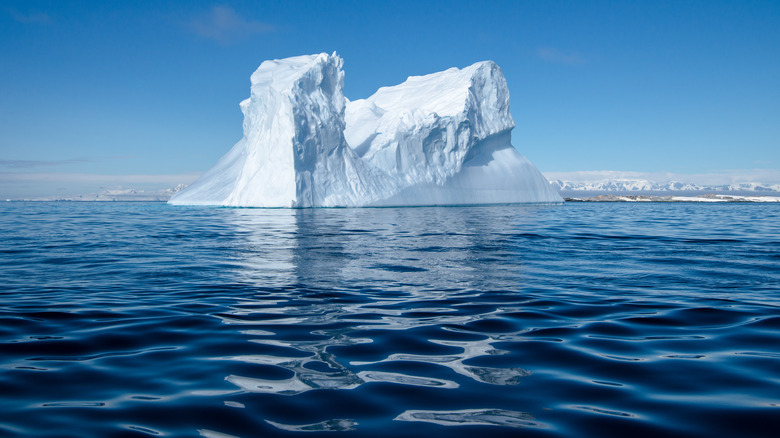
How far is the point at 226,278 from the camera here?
24.6ft

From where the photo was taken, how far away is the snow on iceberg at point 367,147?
34.1m

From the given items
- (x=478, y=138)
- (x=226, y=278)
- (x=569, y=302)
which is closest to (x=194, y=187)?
(x=478, y=138)

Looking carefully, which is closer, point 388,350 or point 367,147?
point 388,350

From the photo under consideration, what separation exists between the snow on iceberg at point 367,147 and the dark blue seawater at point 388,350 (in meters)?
26.0

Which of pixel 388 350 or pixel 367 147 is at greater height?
pixel 367 147

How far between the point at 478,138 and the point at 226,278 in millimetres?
38054

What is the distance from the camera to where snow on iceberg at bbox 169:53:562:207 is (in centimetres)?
3409

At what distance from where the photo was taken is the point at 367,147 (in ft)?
140

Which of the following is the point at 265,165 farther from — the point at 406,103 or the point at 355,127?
the point at 406,103

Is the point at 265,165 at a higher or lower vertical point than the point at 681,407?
higher

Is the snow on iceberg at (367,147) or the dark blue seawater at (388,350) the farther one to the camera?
the snow on iceberg at (367,147)

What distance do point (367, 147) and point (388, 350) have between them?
39353 mm

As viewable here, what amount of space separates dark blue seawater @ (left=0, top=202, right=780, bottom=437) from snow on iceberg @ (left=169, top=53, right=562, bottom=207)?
2605 centimetres

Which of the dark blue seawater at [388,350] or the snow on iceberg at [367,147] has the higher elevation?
the snow on iceberg at [367,147]
